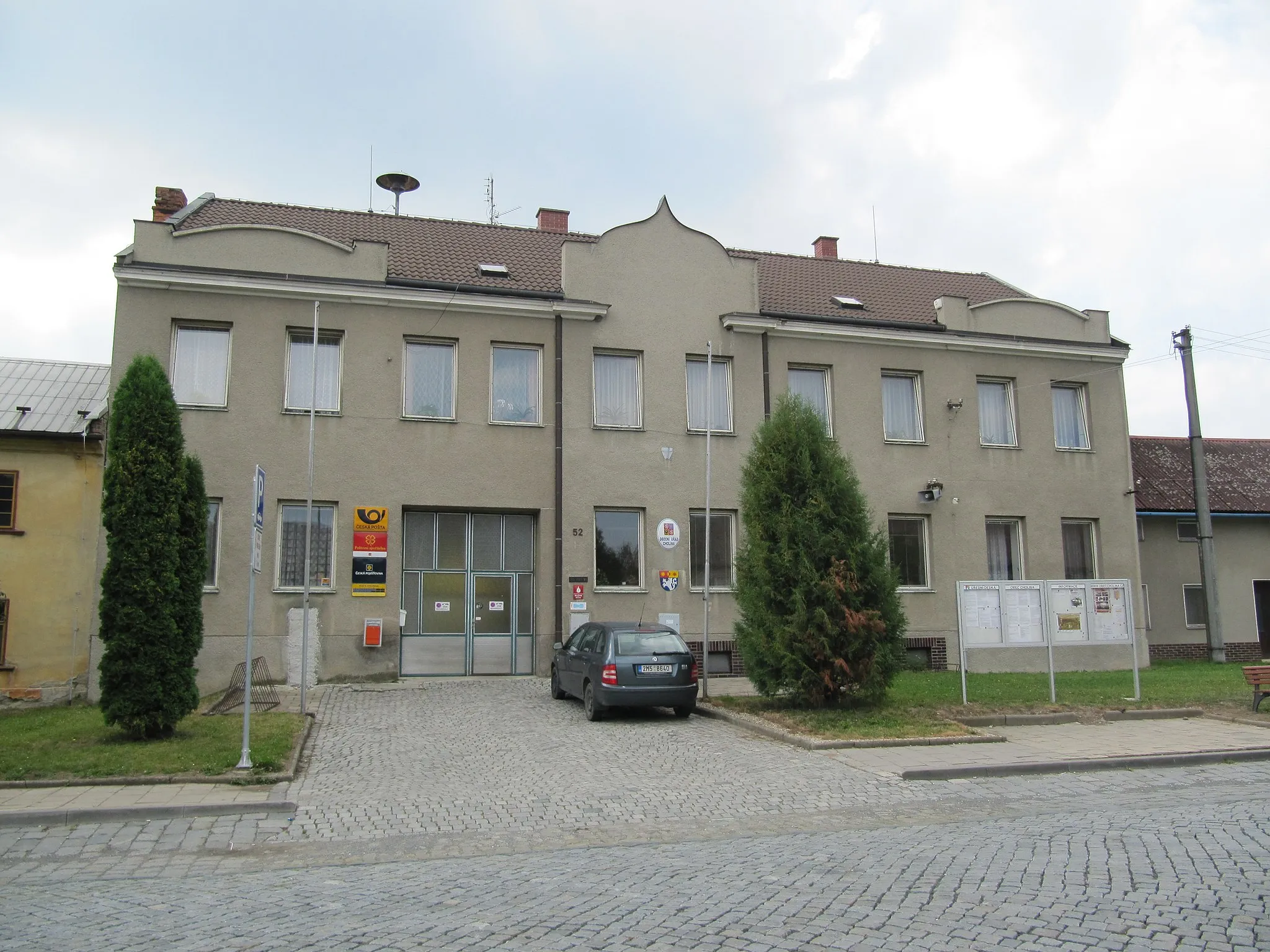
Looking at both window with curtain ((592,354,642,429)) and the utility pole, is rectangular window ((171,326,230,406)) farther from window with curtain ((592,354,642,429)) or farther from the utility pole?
the utility pole

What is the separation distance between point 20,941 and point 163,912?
808 mm

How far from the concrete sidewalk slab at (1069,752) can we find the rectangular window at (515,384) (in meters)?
10.9

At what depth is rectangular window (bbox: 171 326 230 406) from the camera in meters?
19.4

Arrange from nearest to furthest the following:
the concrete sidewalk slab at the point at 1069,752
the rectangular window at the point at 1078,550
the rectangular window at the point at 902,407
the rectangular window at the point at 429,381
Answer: the concrete sidewalk slab at the point at 1069,752 < the rectangular window at the point at 429,381 < the rectangular window at the point at 902,407 < the rectangular window at the point at 1078,550

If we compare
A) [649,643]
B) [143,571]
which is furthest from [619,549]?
[143,571]

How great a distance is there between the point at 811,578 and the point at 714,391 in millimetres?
8549

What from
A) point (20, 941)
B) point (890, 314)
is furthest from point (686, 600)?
point (20, 941)

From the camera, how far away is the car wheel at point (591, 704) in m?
14.9

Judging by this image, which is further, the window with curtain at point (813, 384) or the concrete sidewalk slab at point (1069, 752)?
the window with curtain at point (813, 384)

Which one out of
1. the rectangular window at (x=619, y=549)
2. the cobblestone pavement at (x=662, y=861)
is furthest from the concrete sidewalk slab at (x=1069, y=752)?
the rectangular window at (x=619, y=549)

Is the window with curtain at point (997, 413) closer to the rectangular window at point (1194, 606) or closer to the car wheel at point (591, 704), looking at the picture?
the rectangular window at point (1194, 606)

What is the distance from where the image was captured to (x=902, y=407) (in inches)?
940

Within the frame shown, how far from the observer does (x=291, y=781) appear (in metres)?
10.8

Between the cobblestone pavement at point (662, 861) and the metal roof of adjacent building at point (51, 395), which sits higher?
the metal roof of adjacent building at point (51, 395)
